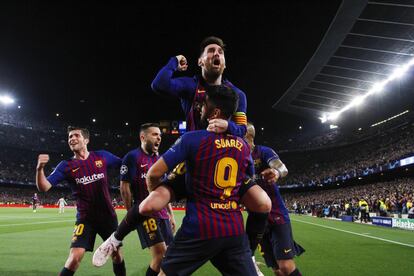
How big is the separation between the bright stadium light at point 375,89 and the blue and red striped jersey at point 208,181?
31.3 meters

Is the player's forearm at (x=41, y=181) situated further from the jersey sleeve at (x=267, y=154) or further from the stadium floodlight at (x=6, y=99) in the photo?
the stadium floodlight at (x=6, y=99)

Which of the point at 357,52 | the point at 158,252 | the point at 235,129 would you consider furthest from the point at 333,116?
the point at 235,129

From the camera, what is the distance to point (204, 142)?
3.09 metres

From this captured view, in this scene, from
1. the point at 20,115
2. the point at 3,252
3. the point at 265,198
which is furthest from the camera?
the point at 20,115

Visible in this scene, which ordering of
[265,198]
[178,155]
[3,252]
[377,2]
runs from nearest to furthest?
[178,155]
[265,198]
[3,252]
[377,2]

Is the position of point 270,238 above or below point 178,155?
below

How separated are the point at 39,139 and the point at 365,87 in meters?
63.5

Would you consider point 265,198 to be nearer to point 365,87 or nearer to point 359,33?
point 359,33

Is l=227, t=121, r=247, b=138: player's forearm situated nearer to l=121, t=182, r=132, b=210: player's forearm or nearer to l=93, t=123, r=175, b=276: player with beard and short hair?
l=93, t=123, r=175, b=276: player with beard and short hair

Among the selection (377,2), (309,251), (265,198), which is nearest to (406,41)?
(377,2)

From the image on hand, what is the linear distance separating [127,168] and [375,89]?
118ft

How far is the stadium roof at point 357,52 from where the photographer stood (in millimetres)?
24953

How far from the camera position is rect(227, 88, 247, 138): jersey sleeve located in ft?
10.7

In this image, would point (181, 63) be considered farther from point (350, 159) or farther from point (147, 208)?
point (350, 159)
